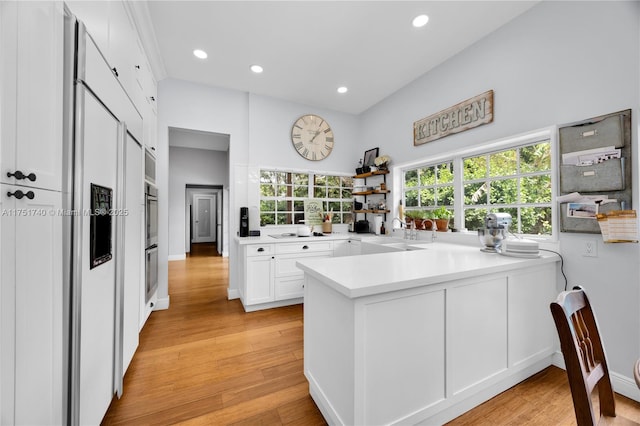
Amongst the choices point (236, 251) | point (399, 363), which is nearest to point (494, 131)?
point (399, 363)

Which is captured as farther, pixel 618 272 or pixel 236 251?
pixel 236 251

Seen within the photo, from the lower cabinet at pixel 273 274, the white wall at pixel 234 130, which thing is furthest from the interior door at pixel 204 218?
the lower cabinet at pixel 273 274

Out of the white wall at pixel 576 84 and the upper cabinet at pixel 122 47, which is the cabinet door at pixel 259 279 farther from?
the white wall at pixel 576 84

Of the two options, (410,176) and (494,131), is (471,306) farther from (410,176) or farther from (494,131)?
(410,176)

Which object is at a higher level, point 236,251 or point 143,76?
point 143,76

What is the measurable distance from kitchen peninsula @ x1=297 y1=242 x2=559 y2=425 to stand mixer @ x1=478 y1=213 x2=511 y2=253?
0.26 m

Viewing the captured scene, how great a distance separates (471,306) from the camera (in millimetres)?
1509

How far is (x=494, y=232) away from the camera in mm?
2086

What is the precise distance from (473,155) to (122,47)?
328cm

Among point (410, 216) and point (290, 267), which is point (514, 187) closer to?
point (410, 216)

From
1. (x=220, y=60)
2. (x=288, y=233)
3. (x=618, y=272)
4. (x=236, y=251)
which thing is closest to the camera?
(x=618, y=272)

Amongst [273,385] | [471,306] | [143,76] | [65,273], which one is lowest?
[273,385]

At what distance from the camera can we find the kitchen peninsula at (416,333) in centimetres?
119
